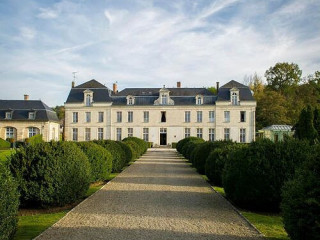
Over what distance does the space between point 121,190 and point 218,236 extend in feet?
16.9

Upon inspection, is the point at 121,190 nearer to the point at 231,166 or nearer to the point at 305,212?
the point at 231,166

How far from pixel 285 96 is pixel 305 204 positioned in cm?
4922

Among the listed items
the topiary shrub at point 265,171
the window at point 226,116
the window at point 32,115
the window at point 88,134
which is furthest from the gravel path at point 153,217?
the window at point 88,134

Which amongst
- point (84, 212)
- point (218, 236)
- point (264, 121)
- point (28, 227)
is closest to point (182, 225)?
point (218, 236)

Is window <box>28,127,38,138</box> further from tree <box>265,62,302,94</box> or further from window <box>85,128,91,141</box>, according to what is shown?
tree <box>265,62,302,94</box>

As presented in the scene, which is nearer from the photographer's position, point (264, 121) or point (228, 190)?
point (228, 190)

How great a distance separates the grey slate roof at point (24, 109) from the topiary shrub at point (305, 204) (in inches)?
1697

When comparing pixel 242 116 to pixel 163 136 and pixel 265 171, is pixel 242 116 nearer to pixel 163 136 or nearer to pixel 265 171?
pixel 163 136

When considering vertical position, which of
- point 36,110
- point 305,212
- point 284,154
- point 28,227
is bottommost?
point 28,227

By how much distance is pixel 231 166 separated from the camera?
8.74 meters

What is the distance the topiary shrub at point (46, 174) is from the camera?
26.0ft

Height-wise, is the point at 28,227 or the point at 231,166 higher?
the point at 231,166

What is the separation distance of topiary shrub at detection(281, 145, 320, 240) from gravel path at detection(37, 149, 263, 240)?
3.67ft

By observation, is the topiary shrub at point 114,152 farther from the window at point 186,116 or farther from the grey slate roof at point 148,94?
the grey slate roof at point 148,94
